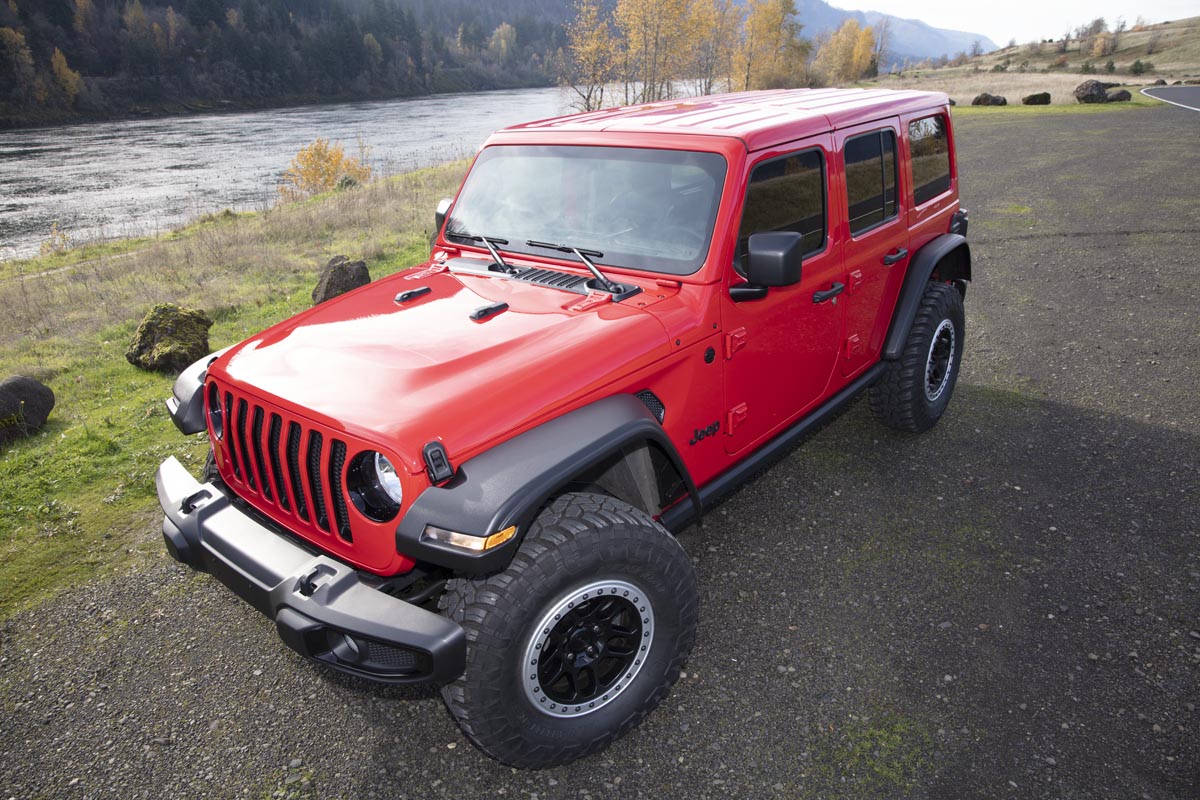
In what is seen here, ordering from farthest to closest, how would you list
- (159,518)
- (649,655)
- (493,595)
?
1. (159,518)
2. (649,655)
3. (493,595)

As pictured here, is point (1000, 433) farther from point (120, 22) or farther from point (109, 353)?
point (120, 22)

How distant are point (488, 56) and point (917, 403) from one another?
12229 centimetres

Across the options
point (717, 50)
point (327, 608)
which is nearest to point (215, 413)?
point (327, 608)

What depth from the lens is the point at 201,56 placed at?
72.3m

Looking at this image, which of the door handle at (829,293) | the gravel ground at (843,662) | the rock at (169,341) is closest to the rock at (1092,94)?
the gravel ground at (843,662)

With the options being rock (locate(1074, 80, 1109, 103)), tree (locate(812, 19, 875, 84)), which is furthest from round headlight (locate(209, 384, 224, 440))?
tree (locate(812, 19, 875, 84))

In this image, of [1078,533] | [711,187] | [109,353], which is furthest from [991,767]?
[109,353]

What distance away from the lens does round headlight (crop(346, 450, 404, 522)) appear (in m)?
2.39

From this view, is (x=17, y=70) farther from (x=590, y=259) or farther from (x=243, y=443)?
(x=590, y=259)

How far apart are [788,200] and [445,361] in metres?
1.78

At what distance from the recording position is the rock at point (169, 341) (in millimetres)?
7152

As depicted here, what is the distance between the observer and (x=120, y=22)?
7194cm

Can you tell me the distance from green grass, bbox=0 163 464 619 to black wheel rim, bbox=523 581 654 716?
109 inches

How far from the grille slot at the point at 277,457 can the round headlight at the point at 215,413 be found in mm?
536
